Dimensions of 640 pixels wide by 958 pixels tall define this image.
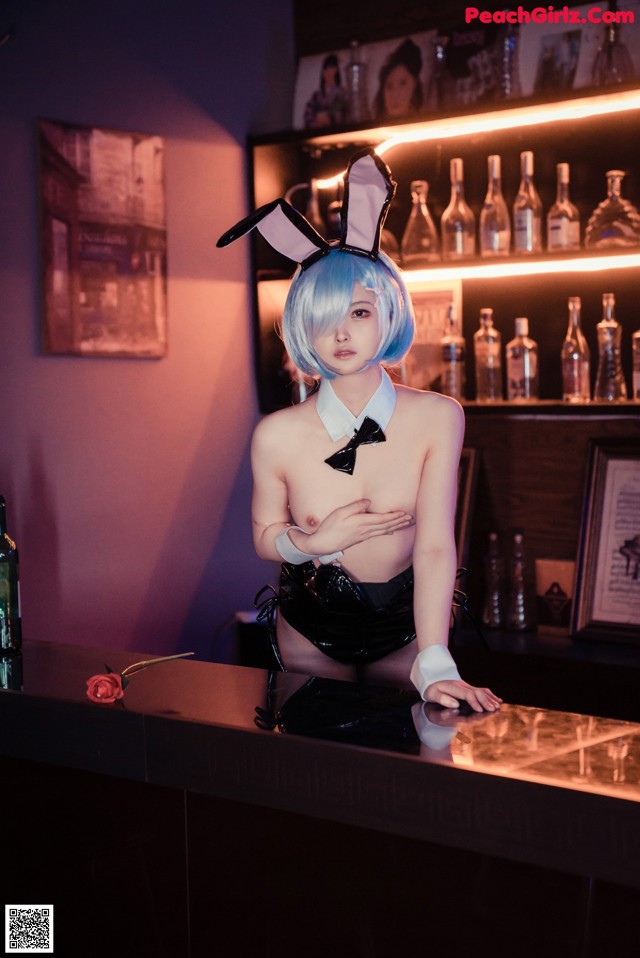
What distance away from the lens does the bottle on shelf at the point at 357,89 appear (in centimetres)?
320

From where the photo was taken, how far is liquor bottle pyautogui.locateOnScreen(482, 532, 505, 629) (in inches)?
117

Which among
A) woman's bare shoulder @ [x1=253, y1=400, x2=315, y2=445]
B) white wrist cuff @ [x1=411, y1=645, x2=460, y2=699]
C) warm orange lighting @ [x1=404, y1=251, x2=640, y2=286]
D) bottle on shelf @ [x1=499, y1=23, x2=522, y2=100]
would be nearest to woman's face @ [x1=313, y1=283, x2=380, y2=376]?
woman's bare shoulder @ [x1=253, y1=400, x2=315, y2=445]

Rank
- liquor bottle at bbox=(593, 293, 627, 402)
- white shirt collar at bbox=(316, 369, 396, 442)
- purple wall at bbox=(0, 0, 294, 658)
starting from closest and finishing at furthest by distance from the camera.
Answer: white shirt collar at bbox=(316, 369, 396, 442) → purple wall at bbox=(0, 0, 294, 658) → liquor bottle at bbox=(593, 293, 627, 402)

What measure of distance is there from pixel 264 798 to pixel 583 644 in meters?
1.82

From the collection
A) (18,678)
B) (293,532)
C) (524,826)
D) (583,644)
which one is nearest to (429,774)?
(524,826)

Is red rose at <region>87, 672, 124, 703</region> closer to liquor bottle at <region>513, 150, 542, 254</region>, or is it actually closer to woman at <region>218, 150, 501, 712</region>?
woman at <region>218, 150, 501, 712</region>

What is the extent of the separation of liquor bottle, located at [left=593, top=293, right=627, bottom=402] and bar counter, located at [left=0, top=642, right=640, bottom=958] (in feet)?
5.53

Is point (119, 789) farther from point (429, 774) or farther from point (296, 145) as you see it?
point (296, 145)

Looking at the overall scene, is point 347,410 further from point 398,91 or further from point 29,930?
point 398,91

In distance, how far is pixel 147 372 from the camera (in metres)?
2.93

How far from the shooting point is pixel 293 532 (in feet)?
4.96

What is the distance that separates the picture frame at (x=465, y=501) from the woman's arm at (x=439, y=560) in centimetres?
148

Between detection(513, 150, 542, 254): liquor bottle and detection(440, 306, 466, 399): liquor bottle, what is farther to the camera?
detection(440, 306, 466, 399): liquor bottle

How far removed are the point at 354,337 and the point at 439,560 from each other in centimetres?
34
